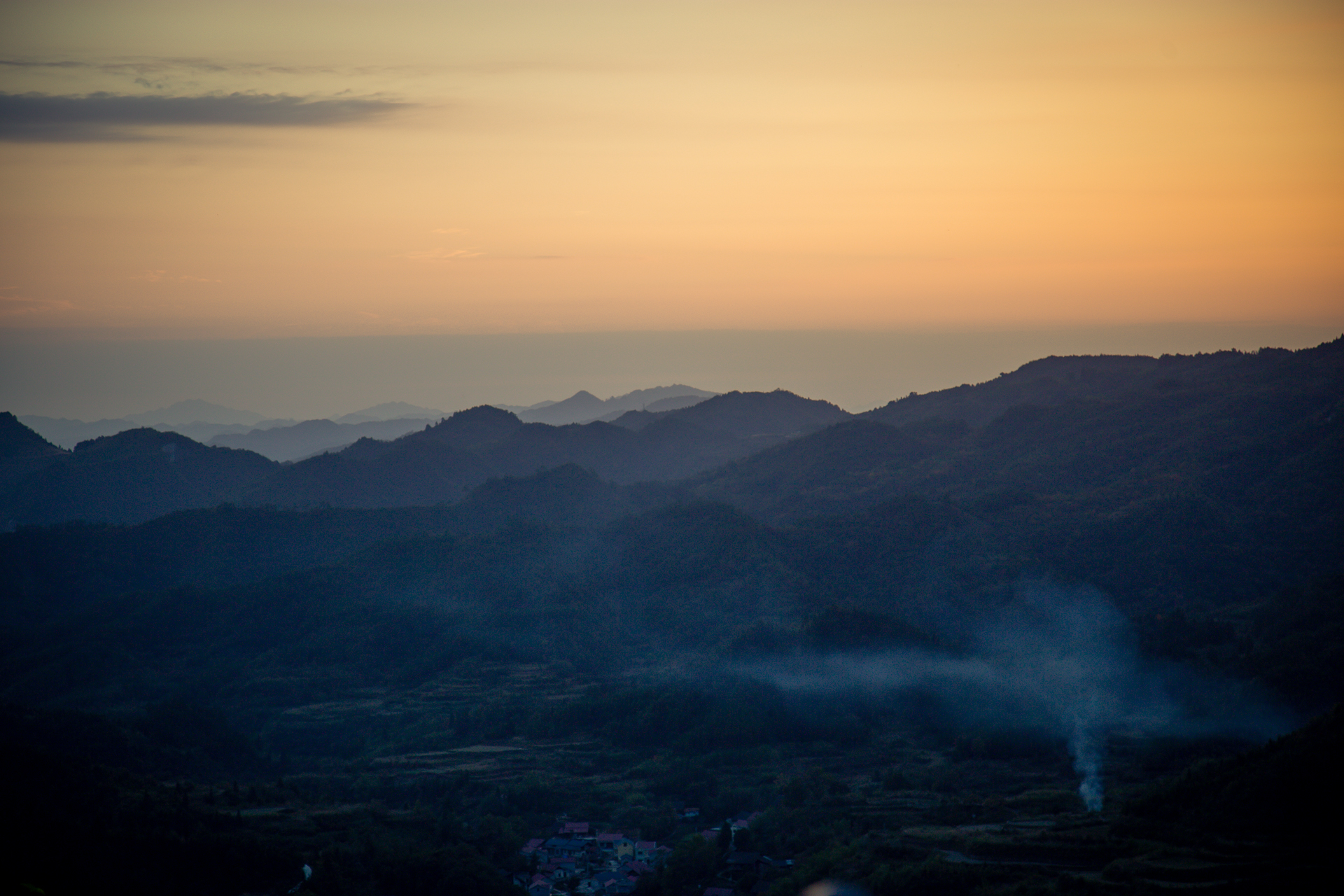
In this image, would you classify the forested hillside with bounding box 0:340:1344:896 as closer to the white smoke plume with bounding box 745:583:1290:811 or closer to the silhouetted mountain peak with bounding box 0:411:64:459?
the white smoke plume with bounding box 745:583:1290:811

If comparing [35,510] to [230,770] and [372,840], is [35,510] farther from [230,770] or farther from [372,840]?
[372,840]

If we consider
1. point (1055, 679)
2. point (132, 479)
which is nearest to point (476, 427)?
point (132, 479)

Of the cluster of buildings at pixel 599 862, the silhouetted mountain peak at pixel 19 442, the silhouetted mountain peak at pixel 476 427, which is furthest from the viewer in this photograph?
the silhouetted mountain peak at pixel 476 427

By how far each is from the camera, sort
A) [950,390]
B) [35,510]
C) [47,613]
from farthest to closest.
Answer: [950,390], [35,510], [47,613]

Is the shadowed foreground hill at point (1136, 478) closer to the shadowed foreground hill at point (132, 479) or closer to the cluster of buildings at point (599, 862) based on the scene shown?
the cluster of buildings at point (599, 862)

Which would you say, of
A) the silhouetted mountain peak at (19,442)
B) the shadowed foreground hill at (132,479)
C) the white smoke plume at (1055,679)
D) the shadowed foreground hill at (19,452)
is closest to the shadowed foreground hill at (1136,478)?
the white smoke plume at (1055,679)

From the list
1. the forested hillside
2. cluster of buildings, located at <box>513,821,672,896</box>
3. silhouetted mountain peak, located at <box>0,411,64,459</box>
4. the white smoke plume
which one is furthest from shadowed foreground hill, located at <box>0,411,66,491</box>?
cluster of buildings, located at <box>513,821,672,896</box>

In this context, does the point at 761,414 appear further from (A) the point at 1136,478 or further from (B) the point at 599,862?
(B) the point at 599,862

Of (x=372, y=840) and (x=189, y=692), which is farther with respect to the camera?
(x=189, y=692)

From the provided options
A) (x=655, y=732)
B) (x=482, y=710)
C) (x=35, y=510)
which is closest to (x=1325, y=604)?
(x=655, y=732)

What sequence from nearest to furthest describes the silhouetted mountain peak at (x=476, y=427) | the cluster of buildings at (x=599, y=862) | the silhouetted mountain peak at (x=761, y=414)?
the cluster of buildings at (x=599, y=862) → the silhouetted mountain peak at (x=476, y=427) → the silhouetted mountain peak at (x=761, y=414)
